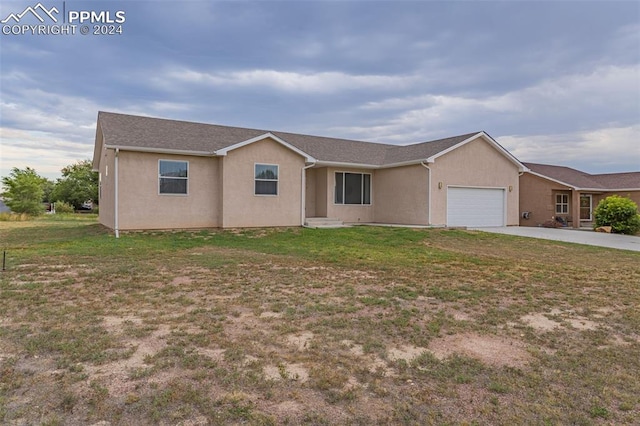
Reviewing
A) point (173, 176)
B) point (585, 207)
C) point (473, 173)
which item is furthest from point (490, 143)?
point (173, 176)

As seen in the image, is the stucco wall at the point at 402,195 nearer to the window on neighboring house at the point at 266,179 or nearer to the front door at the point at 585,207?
the window on neighboring house at the point at 266,179

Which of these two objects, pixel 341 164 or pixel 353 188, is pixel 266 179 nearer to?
pixel 341 164

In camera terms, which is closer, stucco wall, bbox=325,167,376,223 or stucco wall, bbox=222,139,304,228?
stucco wall, bbox=222,139,304,228

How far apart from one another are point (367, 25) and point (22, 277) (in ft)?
42.4

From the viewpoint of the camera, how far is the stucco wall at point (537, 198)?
77.3ft

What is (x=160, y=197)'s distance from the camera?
15.5 metres

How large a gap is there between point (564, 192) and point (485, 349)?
25.6m

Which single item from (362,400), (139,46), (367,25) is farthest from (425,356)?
(139,46)

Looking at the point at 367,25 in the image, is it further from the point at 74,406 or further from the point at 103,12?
the point at 74,406

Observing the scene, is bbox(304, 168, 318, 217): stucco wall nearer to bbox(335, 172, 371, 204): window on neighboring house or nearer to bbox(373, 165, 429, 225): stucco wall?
bbox(335, 172, 371, 204): window on neighboring house

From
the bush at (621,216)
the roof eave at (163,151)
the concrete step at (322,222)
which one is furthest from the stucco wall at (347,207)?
the bush at (621,216)

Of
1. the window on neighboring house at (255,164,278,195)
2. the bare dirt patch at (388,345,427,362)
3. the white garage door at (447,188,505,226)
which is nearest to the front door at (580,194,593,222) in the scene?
the white garage door at (447,188,505,226)

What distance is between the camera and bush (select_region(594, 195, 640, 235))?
19.7 m

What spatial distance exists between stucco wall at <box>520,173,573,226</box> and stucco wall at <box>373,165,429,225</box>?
355 inches
